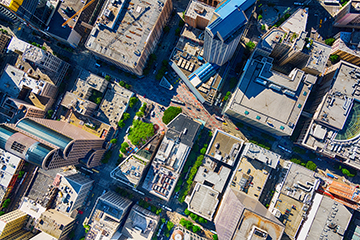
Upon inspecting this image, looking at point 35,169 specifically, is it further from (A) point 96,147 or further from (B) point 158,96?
(B) point 158,96

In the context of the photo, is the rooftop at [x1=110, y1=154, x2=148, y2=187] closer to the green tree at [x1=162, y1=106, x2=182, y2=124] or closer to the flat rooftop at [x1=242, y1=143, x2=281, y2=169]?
the green tree at [x1=162, y1=106, x2=182, y2=124]

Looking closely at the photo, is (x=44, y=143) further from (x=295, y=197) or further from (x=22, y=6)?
(x=295, y=197)

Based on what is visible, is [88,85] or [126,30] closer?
[126,30]

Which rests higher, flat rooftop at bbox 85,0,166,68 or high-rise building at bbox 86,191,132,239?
flat rooftop at bbox 85,0,166,68

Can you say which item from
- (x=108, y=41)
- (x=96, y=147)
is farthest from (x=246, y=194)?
(x=108, y=41)

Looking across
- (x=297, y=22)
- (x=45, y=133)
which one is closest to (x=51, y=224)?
(x=45, y=133)

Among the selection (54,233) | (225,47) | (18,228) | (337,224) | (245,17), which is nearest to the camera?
(245,17)

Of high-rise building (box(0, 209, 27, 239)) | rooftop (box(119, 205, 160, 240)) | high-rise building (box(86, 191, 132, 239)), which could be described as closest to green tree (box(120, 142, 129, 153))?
high-rise building (box(86, 191, 132, 239))
